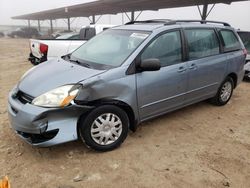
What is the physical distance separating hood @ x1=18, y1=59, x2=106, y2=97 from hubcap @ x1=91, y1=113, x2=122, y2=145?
1.82ft

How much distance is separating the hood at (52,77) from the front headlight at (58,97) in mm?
77

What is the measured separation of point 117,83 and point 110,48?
0.84 metres

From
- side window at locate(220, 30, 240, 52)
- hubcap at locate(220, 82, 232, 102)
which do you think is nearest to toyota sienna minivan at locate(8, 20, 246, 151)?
side window at locate(220, 30, 240, 52)

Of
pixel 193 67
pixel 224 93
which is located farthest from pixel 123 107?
pixel 224 93

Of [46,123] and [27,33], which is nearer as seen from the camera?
[46,123]

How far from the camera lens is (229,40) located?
15.4 ft

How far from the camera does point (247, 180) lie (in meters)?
2.67

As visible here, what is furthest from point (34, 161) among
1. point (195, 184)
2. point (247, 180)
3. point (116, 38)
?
point (247, 180)

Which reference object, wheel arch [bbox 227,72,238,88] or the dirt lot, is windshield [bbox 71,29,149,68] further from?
wheel arch [bbox 227,72,238,88]

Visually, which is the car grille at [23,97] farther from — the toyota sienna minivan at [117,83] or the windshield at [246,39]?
the windshield at [246,39]

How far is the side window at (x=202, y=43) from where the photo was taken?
3873 mm

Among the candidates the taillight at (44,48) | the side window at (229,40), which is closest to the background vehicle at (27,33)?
the taillight at (44,48)

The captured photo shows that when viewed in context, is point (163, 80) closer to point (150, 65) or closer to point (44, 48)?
point (150, 65)

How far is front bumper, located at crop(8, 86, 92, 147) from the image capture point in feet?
8.73
